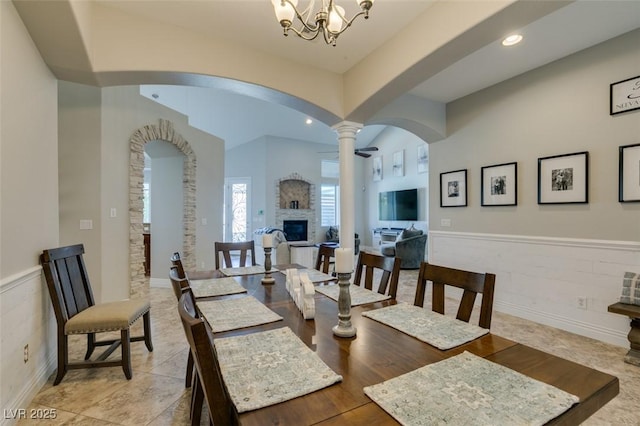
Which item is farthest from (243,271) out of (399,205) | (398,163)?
(398,163)

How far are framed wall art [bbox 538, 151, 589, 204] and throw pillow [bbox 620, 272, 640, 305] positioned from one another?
770mm

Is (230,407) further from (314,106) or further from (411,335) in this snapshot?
(314,106)

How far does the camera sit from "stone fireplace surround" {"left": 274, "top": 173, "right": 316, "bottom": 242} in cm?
857

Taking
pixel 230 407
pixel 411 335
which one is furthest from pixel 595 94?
pixel 230 407

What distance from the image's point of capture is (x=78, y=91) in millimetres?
3436

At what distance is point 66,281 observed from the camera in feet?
7.34

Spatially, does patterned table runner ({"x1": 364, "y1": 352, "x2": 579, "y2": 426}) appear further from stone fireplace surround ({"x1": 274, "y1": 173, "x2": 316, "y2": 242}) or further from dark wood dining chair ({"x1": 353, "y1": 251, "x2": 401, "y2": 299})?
stone fireplace surround ({"x1": 274, "y1": 173, "x2": 316, "y2": 242})

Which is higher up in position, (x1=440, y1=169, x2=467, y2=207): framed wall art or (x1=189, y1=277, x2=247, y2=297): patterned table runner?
(x1=440, y1=169, x2=467, y2=207): framed wall art

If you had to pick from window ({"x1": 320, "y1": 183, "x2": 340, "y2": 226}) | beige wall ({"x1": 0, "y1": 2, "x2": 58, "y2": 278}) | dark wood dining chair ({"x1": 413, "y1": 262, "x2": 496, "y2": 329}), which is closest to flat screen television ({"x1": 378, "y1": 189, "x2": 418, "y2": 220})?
window ({"x1": 320, "y1": 183, "x2": 340, "y2": 226})

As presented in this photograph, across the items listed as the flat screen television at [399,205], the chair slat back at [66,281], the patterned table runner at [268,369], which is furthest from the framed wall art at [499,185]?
the chair slat back at [66,281]

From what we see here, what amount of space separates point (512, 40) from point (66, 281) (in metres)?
4.27

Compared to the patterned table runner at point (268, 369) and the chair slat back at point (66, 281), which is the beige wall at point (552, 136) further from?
the chair slat back at point (66, 281)

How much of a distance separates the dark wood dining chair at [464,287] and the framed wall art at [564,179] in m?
2.34

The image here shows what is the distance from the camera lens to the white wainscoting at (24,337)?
5.41 ft
